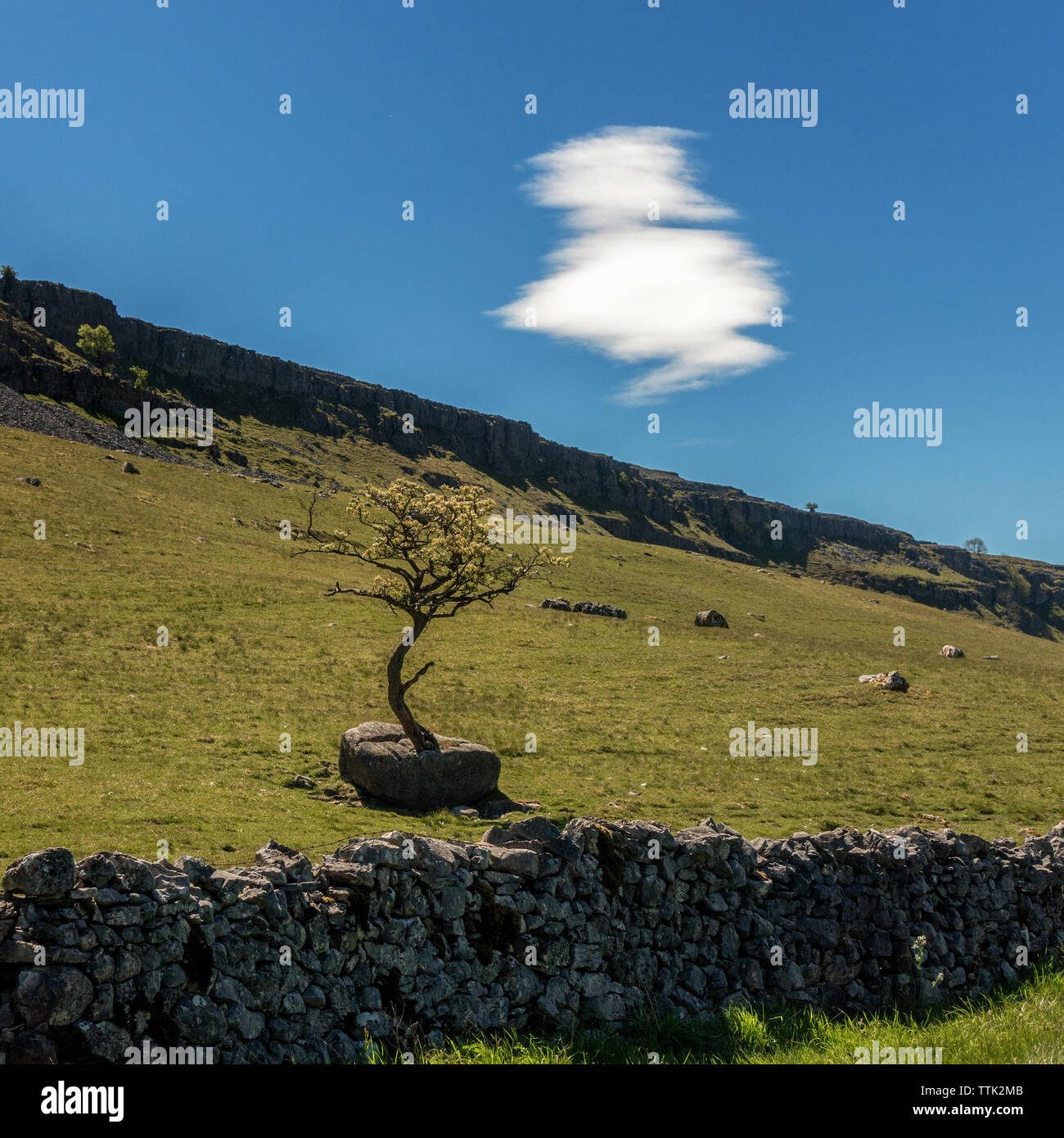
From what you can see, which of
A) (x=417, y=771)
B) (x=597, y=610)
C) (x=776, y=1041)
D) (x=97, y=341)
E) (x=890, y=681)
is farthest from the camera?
(x=97, y=341)

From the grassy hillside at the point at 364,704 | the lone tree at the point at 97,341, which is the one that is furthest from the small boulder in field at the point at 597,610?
the lone tree at the point at 97,341

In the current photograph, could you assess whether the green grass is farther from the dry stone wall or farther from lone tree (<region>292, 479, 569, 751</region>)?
lone tree (<region>292, 479, 569, 751</region>)

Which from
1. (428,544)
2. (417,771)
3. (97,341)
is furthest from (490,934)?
(97,341)

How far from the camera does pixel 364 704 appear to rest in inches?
1510

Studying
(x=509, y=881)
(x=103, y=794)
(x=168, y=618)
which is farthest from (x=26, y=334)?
(x=509, y=881)

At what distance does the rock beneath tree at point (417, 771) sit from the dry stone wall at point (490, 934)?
46.8 feet

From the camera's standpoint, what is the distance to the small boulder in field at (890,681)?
4881 cm

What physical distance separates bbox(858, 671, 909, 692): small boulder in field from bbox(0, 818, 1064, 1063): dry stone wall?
111ft

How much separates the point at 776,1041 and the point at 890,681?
139ft

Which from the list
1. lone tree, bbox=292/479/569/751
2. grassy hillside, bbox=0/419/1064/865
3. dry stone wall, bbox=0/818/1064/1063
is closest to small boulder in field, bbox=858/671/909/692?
grassy hillside, bbox=0/419/1064/865

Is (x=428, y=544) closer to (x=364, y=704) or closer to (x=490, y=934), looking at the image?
(x=364, y=704)
